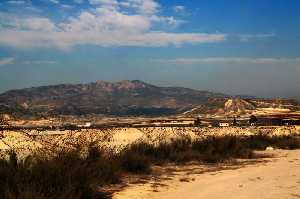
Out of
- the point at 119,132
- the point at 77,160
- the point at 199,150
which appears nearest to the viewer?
the point at 77,160

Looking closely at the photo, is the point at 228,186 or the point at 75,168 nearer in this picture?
the point at 75,168

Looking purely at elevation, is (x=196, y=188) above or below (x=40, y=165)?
below

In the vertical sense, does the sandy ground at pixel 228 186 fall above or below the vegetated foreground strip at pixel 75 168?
below

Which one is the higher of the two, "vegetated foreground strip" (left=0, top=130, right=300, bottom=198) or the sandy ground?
"vegetated foreground strip" (left=0, top=130, right=300, bottom=198)

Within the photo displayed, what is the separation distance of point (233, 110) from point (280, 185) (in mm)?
108610

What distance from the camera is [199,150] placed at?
2900 centimetres

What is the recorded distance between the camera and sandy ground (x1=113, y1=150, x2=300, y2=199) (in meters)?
15.5

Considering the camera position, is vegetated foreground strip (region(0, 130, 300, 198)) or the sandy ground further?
the sandy ground

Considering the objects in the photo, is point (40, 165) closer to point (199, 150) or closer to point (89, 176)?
point (89, 176)

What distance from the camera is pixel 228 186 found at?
17.2m

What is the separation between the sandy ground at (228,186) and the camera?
1547 cm

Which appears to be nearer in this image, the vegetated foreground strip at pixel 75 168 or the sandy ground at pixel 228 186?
the vegetated foreground strip at pixel 75 168

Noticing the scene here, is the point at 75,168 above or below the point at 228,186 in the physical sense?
above

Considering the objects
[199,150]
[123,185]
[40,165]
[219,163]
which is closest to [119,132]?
[199,150]
